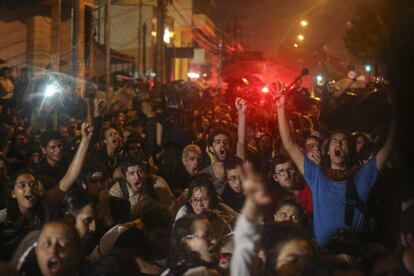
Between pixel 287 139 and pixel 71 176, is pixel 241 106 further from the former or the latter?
pixel 71 176

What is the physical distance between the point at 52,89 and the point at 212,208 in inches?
330

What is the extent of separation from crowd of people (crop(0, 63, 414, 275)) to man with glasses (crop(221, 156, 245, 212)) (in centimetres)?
1

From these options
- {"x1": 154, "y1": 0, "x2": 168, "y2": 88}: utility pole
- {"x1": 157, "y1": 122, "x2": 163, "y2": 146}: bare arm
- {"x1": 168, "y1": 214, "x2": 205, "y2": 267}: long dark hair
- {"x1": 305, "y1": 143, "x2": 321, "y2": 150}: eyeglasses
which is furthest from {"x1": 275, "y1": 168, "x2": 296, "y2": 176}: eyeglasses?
{"x1": 154, "y1": 0, "x2": 168, "y2": 88}: utility pole

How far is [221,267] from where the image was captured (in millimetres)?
4258

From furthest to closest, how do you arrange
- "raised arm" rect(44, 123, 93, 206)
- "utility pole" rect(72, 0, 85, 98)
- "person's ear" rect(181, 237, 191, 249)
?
"utility pole" rect(72, 0, 85, 98), "raised arm" rect(44, 123, 93, 206), "person's ear" rect(181, 237, 191, 249)

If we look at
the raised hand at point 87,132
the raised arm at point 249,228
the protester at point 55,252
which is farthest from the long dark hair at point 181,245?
the raised hand at point 87,132

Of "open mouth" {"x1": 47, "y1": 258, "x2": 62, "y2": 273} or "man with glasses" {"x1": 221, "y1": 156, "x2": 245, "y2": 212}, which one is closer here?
"open mouth" {"x1": 47, "y1": 258, "x2": 62, "y2": 273}

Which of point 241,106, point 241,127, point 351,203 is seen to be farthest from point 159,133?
point 351,203

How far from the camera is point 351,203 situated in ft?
17.4

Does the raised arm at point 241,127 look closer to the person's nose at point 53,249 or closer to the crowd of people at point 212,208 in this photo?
the crowd of people at point 212,208

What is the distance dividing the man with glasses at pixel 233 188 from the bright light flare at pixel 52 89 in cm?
723

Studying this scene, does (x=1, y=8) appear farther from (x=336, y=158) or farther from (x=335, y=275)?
(x=335, y=275)

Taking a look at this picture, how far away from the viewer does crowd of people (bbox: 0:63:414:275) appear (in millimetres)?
4016

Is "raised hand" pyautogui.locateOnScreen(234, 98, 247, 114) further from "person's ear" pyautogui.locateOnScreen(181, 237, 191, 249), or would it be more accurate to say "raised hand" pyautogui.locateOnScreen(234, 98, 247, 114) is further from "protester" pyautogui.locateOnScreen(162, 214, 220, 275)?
"person's ear" pyautogui.locateOnScreen(181, 237, 191, 249)
